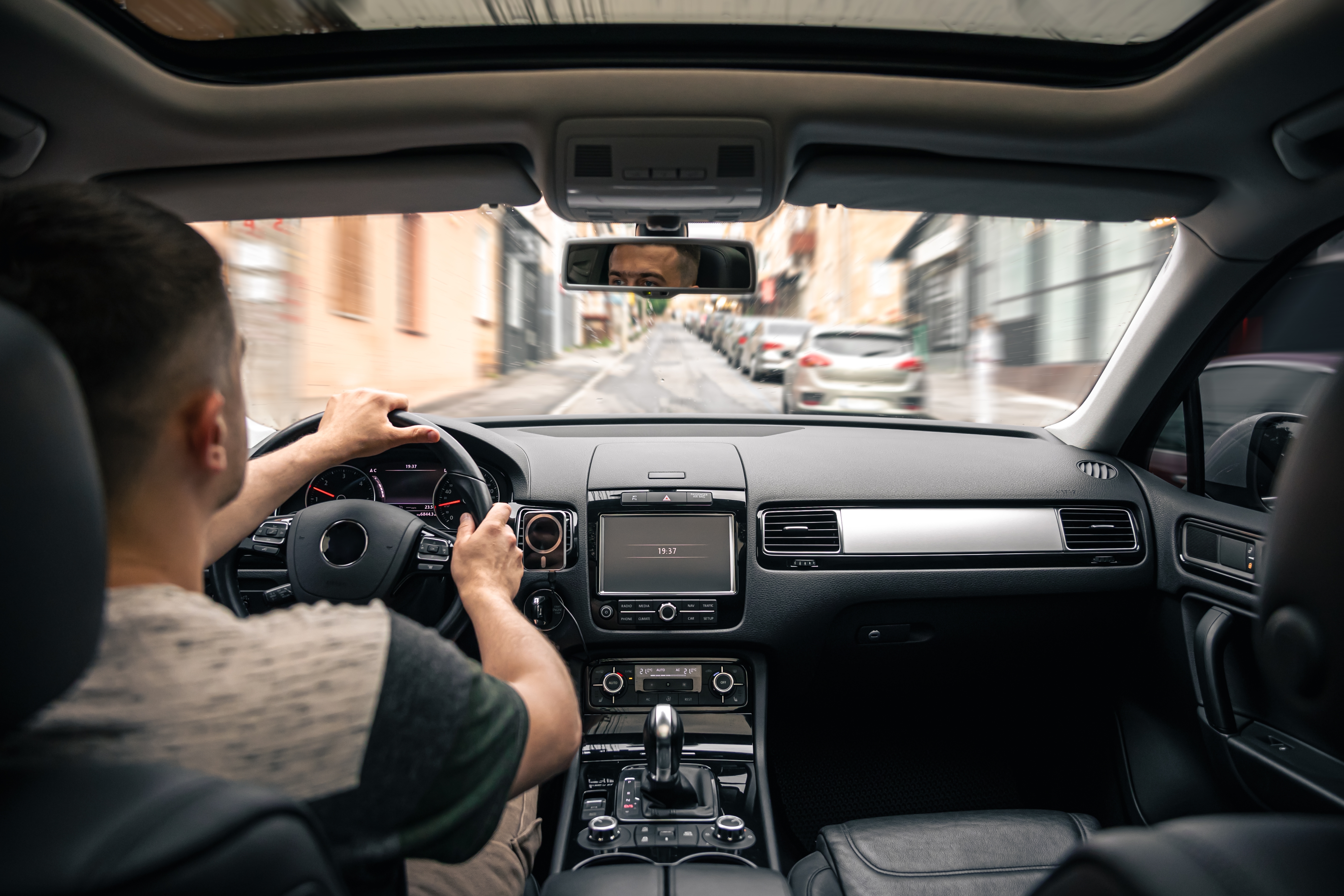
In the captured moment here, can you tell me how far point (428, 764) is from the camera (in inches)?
39.3

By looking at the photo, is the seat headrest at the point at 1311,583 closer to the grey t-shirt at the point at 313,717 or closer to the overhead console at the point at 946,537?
the grey t-shirt at the point at 313,717

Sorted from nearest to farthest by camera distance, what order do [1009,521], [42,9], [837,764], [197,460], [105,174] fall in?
[197,460], [42,9], [105,174], [1009,521], [837,764]

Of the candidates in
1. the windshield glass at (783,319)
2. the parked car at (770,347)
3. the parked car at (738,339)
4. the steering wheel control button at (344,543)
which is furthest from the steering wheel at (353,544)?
the parked car at (770,347)

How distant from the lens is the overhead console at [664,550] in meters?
2.97

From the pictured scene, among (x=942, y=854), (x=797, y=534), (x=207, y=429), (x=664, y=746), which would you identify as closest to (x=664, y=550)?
(x=797, y=534)

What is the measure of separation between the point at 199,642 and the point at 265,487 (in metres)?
1.28

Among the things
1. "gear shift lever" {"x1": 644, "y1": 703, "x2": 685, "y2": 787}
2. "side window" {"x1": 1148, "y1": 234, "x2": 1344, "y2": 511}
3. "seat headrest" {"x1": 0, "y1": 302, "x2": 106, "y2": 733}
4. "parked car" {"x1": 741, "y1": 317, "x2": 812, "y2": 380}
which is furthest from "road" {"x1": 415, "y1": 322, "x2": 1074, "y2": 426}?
"seat headrest" {"x1": 0, "y1": 302, "x2": 106, "y2": 733}

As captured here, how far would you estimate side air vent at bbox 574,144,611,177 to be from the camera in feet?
7.25

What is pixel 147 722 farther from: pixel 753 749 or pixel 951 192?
pixel 951 192

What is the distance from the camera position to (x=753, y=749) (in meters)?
2.92

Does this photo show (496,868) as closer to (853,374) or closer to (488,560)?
(488,560)

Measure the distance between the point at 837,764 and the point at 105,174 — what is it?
3.63 m

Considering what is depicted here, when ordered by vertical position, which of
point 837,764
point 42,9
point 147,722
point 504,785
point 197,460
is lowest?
point 837,764

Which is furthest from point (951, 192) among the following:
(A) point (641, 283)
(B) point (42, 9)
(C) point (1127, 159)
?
(B) point (42, 9)
